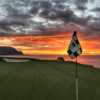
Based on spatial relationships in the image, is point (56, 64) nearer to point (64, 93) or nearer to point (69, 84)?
point (69, 84)

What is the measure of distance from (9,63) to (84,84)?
36.8 feet

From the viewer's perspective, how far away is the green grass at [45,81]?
35819 millimetres

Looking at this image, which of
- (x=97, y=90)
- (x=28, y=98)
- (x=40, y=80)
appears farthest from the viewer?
(x=40, y=80)

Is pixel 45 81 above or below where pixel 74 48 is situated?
below

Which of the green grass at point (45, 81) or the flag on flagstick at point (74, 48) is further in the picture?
the green grass at point (45, 81)

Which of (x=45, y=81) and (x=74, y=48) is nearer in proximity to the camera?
Answer: (x=74, y=48)

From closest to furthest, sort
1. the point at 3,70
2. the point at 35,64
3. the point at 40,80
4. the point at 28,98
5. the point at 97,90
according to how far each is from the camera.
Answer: the point at 28,98
the point at 97,90
the point at 40,80
the point at 3,70
the point at 35,64

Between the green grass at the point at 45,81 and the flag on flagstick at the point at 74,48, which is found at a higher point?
the flag on flagstick at the point at 74,48

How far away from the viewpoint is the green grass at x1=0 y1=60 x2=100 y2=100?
1410 inches

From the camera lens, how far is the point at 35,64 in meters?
46.8

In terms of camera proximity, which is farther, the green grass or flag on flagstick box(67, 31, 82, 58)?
the green grass

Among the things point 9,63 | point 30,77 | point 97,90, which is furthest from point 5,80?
point 97,90

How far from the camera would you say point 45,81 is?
133 feet

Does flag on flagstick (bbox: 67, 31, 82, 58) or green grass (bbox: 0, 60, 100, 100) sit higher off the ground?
flag on flagstick (bbox: 67, 31, 82, 58)
